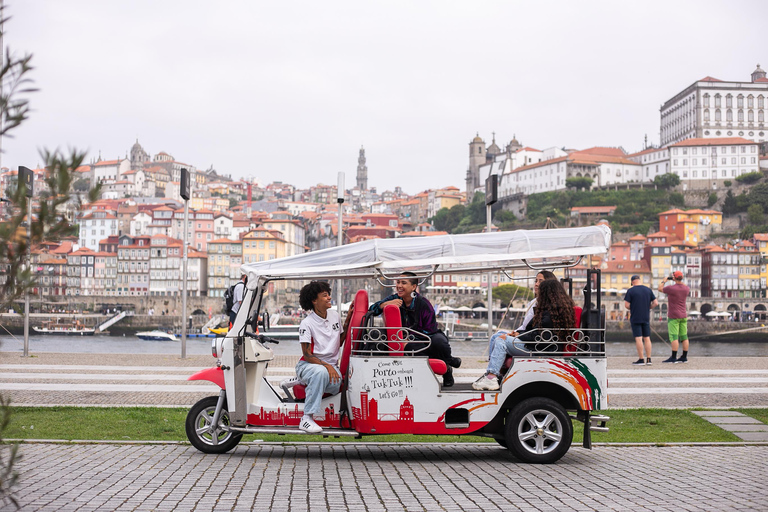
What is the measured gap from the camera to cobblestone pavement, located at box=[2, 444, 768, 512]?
5348 millimetres

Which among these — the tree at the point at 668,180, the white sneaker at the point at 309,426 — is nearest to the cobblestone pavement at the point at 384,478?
the white sneaker at the point at 309,426

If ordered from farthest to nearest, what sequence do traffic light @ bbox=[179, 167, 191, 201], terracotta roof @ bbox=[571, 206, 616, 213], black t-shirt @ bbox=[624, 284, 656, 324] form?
terracotta roof @ bbox=[571, 206, 616, 213], traffic light @ bbox=[179, 167, 191, 201], black t-shirt @ bbox=[624, 284, 656, 324]

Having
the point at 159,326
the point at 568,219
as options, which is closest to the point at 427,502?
the point at 159,326

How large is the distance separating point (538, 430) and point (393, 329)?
4.73 ft

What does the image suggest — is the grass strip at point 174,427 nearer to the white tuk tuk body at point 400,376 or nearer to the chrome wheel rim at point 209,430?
the chrome wheel rim at point 209,430

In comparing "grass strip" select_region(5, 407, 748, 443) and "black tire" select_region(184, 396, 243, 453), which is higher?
"black tire" select_region(184, 396, 243, 453)

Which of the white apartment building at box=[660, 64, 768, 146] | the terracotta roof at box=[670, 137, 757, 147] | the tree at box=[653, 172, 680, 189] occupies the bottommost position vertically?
the tree at box=[653, 172, 680, 189]

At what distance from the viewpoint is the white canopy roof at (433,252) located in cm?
716

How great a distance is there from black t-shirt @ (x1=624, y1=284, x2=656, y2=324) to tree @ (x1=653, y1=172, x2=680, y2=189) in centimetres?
13337

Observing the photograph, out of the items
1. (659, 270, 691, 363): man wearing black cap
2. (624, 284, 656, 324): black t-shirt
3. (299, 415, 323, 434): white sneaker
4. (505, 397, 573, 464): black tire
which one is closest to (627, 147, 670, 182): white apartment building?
(659, 270, 691, 363): man wearing black cap

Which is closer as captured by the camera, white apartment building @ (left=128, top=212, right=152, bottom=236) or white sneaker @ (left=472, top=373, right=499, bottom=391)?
white sneaker @ (left=472, top=373, right=499, bottom=391)

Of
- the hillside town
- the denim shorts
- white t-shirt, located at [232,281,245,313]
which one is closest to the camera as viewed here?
white t-shirt, located at [232,281,245,313]

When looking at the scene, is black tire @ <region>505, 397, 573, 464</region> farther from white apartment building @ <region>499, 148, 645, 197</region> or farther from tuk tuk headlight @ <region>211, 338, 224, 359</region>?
white apartment building @ <region>499, 148, 645, 197</region>

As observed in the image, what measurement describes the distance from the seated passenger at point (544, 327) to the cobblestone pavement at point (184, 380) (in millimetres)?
3583
